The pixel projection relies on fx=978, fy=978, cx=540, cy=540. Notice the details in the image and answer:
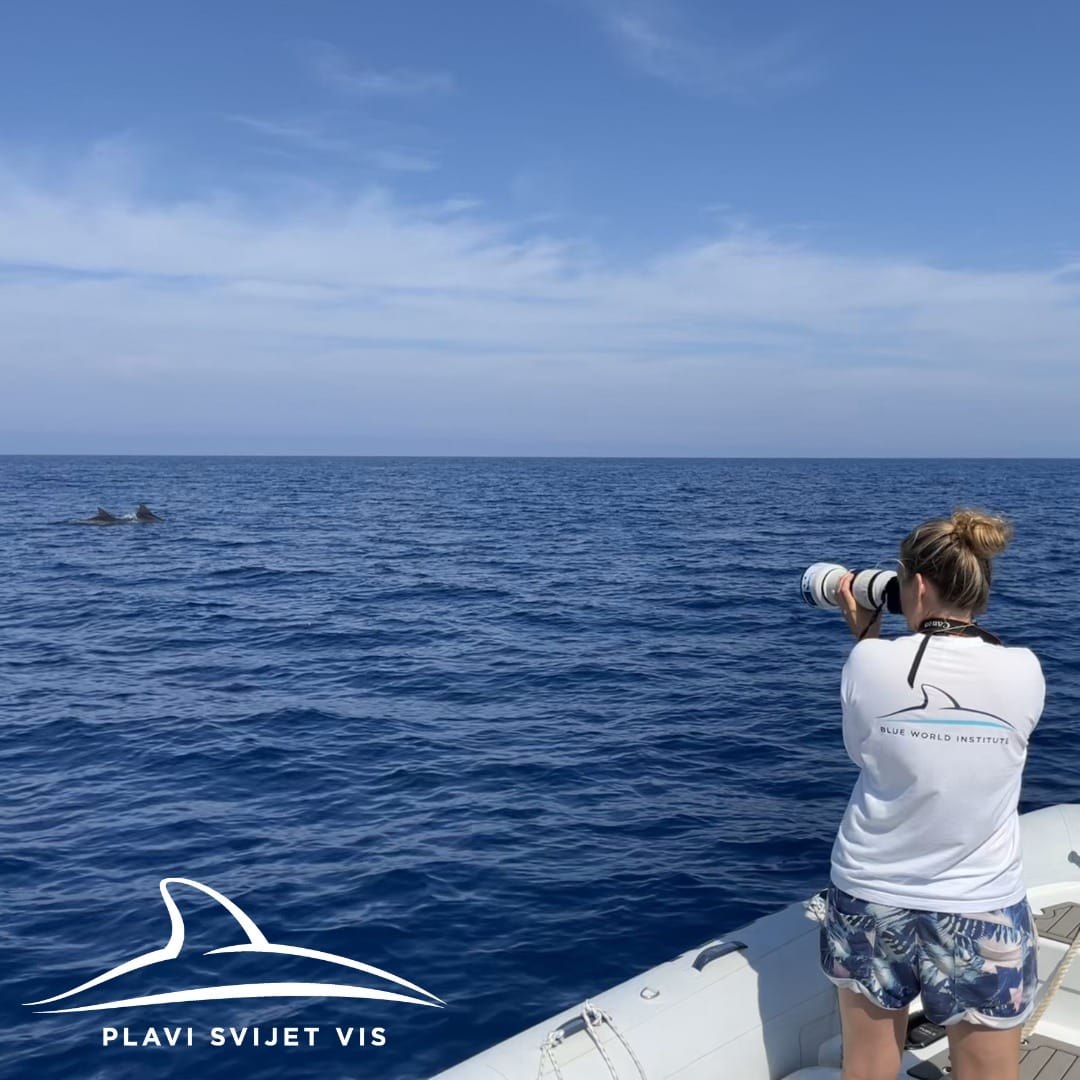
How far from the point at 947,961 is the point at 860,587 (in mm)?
1228

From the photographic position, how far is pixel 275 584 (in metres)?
26.3

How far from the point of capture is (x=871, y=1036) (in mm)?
3160

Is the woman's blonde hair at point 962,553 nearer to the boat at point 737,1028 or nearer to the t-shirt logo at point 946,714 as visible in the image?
the t-shirt logo at point 946,714

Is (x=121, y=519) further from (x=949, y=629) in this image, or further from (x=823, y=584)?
(x=949, y=629)

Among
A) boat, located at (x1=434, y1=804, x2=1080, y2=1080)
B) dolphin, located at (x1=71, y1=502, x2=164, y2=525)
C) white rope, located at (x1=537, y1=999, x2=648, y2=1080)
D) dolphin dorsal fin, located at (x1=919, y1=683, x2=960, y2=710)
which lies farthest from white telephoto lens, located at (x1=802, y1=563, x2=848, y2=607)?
dolphin, located at (x1=71, y1=502, x2=164, y2=525)

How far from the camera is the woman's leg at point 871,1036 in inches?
124

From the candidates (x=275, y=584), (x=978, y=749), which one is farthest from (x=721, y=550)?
(x=978, y=749)

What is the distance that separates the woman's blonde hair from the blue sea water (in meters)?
4.67

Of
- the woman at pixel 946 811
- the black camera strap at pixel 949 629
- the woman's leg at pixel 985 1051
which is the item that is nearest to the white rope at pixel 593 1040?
the woman at pixel 946 811

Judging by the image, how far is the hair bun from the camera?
2.99 metres

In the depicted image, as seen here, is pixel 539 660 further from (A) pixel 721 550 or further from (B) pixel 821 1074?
(A) pixel 721 550

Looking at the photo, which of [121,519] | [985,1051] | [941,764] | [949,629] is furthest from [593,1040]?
[121,519]

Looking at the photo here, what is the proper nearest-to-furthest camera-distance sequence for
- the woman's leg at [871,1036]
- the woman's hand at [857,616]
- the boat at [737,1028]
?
the woman's leg at [871,1036] → the woman's hand at [857,616] → the boat at [737,1028]

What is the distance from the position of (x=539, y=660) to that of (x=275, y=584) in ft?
38.9
